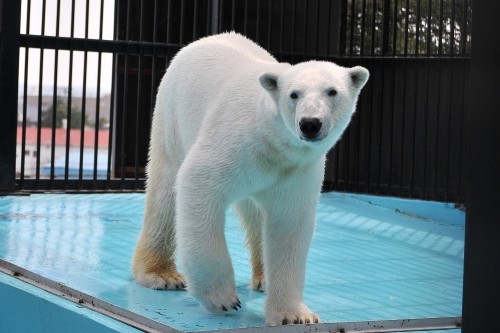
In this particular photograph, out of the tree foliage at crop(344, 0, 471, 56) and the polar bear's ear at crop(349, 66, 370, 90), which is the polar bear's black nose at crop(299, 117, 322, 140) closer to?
the polar bear's ear at crop(349, 66, 370, 90)

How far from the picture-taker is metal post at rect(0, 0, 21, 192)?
644 cm

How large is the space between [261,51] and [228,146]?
0.80 meters

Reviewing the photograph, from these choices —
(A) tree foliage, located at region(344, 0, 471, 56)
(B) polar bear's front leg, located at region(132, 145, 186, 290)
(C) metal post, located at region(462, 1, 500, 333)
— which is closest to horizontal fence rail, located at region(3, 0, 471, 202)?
(A) tree foliage, located at region(344, 0, 471, 56)

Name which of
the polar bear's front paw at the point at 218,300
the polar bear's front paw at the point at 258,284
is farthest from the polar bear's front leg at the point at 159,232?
the polar bear's front paw at the point at 218,300

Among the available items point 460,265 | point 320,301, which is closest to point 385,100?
point 460,265

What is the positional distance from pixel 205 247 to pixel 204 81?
79 cm

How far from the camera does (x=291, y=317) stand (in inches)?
119

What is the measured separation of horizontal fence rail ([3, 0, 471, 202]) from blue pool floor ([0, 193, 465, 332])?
24 centimetres

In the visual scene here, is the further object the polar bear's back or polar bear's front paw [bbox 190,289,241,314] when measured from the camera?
the polar bear's back

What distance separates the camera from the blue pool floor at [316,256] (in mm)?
3385

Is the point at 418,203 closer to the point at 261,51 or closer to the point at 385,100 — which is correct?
the point at 385,100

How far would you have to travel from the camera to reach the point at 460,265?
461cm

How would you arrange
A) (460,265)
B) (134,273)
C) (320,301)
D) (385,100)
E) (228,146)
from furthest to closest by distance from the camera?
(385,100), (460,265), (134,273), (320,301), (228,146)

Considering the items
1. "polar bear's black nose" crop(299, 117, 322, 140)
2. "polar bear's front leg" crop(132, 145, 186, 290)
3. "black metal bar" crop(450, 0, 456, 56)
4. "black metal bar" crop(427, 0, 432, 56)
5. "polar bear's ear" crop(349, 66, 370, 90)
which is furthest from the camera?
"black metal bar" crop(427, 0, 432, 56)
